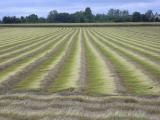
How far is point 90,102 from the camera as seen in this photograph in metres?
11.9

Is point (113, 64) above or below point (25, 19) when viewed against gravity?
above

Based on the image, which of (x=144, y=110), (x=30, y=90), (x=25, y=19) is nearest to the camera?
(x=144, y=110)

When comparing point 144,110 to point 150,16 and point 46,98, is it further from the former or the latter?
point 150,16

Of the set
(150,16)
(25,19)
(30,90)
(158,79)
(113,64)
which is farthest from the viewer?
(25,19)

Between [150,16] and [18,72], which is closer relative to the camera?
[18,72]

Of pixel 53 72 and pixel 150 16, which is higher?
pixel 53 72

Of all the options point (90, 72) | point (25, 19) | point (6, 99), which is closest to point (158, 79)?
point (90, 72)

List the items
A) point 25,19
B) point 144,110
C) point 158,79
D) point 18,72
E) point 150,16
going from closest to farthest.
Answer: point 144,110
point 158,79
point 18,72
point 150,16
point 25,19

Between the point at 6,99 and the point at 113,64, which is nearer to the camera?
the point at 6,99

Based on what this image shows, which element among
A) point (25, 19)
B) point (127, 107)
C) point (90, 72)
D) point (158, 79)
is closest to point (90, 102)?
point (127, 107)

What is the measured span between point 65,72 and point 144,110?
8.45 metres

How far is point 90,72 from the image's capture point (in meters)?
18.8

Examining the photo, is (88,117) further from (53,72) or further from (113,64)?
(113,64)

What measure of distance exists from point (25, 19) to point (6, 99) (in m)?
181
